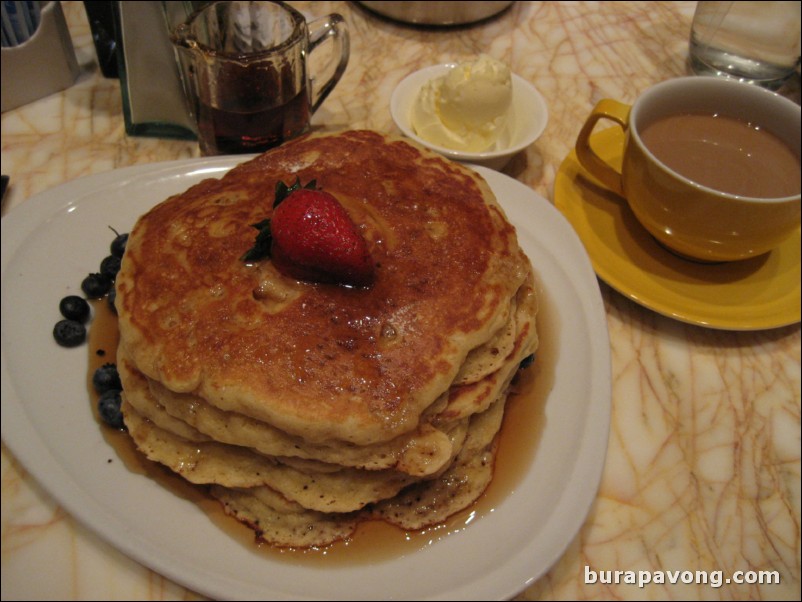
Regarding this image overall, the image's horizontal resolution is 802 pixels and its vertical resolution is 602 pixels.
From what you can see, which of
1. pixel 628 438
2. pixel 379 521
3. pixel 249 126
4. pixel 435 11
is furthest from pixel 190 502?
pixel 435 11

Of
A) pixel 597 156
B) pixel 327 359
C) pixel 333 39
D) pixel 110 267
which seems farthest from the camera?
pixel 333 39

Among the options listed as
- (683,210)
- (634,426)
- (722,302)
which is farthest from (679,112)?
(634,426)

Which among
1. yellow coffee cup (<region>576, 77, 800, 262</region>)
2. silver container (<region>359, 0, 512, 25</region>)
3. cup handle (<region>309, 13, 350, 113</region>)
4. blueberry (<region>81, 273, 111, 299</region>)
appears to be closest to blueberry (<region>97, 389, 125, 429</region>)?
blueberry (<region>81, 273, 111, 299</region>)

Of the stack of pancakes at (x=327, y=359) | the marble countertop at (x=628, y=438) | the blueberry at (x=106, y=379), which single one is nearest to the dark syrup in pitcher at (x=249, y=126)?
the marble countertop at (x=628, y=438)

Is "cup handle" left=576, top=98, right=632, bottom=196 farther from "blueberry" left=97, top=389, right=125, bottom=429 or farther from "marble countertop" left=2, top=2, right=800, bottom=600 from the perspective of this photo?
"blueberry" left=97, top=389, right=125, bottom=429

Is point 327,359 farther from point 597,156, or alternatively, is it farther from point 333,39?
point 333,39
